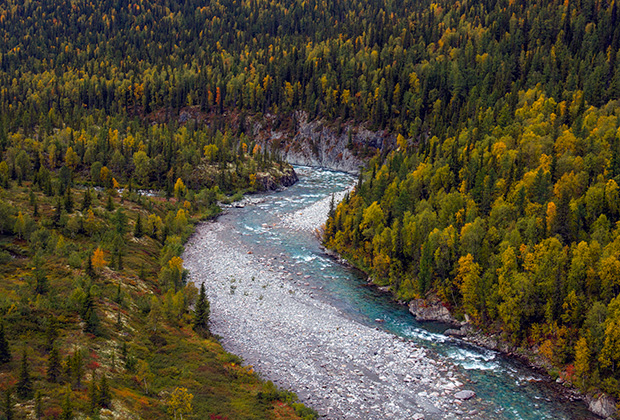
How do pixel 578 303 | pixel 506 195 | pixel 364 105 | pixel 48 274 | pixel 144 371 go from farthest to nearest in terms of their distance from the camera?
1. pixel 364 105
2. pixel 506 195
3. pixel 48 274
4. pixel 578 303
5. pixel 144 371

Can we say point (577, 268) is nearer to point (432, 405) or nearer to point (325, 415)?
point (432, 405)

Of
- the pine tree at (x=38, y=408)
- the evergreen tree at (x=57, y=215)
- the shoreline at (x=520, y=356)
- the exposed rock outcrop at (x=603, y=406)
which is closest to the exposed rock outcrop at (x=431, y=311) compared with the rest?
the shoreline at (x=520, y=356)

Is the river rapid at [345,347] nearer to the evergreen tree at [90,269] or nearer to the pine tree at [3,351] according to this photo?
the evergreen tree at [90,269]

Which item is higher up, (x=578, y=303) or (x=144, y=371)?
(x=578, y=303)

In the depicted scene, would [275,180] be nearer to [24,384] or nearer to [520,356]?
[520,356]

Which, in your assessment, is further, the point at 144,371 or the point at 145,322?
the point at 145,322

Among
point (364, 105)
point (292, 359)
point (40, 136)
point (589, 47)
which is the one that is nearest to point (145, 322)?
point (292, 359)
